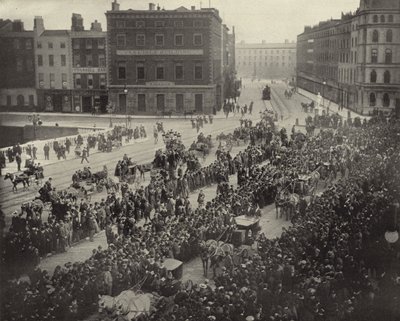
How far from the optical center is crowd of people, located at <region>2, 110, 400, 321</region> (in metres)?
14.7

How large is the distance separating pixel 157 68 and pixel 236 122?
12401 millimetres

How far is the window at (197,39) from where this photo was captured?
219 ft

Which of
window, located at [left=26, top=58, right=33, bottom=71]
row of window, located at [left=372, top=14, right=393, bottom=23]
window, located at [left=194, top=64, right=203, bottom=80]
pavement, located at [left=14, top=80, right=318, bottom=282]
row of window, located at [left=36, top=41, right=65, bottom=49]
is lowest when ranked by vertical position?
pavement, located at [left=14, top=80, right=318, bottom=282]

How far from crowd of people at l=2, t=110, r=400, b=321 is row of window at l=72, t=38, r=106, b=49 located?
47223 mm

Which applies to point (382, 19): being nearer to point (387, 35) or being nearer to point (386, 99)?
point (387, 35)

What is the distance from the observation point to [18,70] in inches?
2879

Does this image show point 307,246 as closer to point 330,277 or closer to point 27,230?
point 330,277

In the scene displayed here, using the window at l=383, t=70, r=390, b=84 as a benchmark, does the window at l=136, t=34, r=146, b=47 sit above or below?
above

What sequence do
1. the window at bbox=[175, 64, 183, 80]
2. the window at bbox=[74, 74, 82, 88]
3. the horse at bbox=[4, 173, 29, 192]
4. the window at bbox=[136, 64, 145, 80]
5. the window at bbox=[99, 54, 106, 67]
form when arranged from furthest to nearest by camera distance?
1. the window at bbox=[74, 74, 82, 88]
2. the window at bbox=[99, 54, 106, 67]
3. the window at bbox=[136, 64, 145, 80]
4. the window at bbox=[175, 64, 183, 80]
5. the horse at bbox=[4, 173, 29, 192]

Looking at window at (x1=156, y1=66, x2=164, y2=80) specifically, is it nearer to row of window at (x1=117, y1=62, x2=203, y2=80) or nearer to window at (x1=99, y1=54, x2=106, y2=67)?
row of window at (x1=117, y1=62, x2=203, y2=80)

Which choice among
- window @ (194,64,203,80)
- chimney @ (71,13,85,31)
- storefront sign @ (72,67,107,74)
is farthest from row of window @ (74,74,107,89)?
window @ (194,64,203,80)

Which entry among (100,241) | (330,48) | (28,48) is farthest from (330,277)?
(330,48)

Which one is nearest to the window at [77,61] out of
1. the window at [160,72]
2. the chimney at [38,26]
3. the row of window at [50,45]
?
the row of window at [50,45]

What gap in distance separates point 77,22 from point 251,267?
207ft
